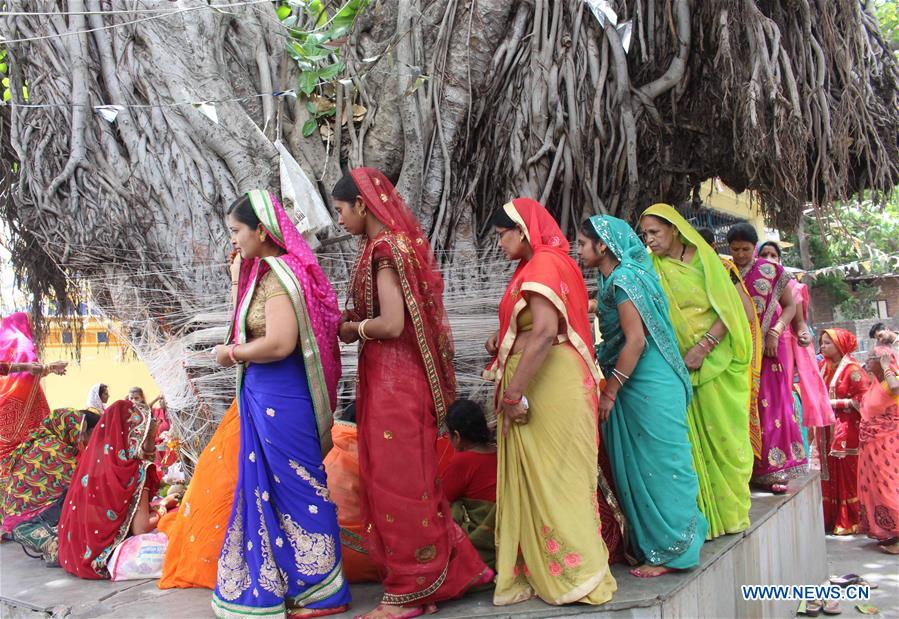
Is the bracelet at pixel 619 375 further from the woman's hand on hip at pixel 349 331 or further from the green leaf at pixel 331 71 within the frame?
the green leaf at pixel 331 71

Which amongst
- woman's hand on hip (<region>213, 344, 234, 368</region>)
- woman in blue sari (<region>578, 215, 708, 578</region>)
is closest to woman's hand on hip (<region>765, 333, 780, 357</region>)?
woman in blue sari (<region>578, 215, 708, 578</region>)

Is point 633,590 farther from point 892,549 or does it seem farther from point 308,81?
point 892,549

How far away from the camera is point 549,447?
9.24 ft

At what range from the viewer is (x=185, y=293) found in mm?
4242

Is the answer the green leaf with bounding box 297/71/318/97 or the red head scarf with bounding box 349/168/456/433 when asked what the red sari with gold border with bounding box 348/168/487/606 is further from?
the green leaf with bounding box 297/71/318/97

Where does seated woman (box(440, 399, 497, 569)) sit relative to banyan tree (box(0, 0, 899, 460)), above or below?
below

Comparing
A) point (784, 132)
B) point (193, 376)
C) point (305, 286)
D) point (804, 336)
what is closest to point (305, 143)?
point (193, 376)

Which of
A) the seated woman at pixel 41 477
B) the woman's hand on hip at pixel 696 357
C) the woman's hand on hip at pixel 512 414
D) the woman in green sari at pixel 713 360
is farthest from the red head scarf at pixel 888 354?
the seated woman at pixel 41 477

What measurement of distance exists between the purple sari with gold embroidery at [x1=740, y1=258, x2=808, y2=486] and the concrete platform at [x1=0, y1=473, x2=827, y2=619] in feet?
0.54

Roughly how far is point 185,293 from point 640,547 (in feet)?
9.07

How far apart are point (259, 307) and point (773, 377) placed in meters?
3.40

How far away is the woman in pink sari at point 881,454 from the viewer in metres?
5.66

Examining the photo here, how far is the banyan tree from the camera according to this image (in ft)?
14.1

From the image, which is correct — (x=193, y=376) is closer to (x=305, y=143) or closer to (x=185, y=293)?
(x=185, y=293)
